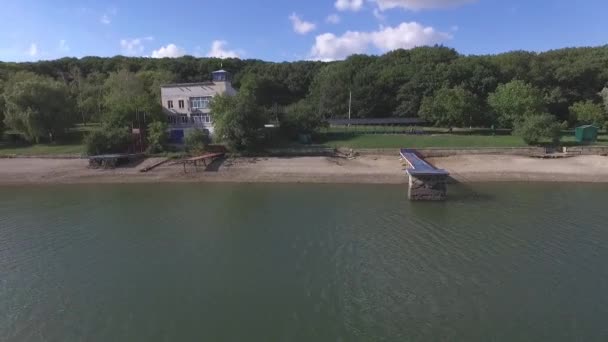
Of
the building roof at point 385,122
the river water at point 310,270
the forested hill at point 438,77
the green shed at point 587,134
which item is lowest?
the river water at point 310,270

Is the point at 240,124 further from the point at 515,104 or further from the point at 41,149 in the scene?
the point at 515,104

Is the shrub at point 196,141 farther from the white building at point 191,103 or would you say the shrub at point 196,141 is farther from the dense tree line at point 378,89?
the dense tree line at point 378,89

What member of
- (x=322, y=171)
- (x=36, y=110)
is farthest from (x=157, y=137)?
(x=322, y=171)

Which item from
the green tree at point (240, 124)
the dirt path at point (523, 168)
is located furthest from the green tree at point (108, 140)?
the dirt path at point (523, 168)

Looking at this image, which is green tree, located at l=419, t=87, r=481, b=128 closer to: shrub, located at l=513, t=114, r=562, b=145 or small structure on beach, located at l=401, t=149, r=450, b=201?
shrub, located at l=513, t=114, r=562, b=145

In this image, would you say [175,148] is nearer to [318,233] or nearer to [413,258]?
[318,233]

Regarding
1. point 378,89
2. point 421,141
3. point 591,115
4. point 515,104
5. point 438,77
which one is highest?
point 438,77

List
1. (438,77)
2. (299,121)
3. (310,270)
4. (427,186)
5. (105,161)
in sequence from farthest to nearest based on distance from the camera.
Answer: (438,77), (299,121), (105,161), (427,186), (310,270)
